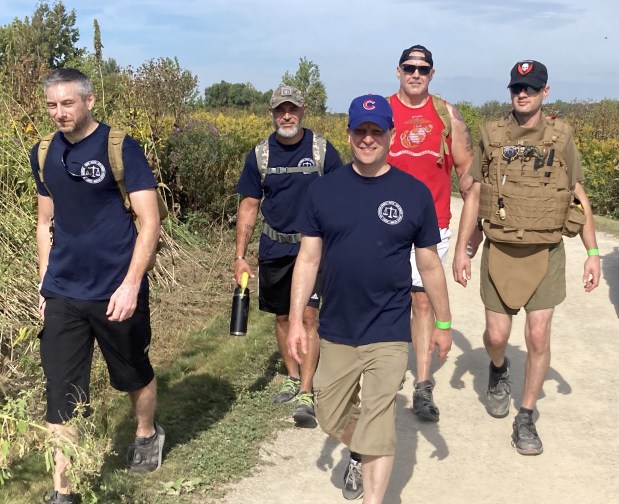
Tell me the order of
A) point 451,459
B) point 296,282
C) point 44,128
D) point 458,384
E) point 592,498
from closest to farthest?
point 296,282 < point 592,498 < point 451,459 < point 458,384 < point 44,128

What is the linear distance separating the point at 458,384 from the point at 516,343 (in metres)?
1.20

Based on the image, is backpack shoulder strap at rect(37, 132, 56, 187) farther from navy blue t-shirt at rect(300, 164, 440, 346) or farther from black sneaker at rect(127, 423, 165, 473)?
black sneaker at rect(127, 423, 165, 473)

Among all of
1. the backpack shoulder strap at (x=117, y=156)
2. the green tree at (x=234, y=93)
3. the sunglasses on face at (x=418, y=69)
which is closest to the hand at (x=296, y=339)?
the backpack shoulder strap at (x=117, y=156)

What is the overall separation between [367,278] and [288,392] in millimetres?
1906

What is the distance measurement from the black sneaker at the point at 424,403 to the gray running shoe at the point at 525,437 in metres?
0.53

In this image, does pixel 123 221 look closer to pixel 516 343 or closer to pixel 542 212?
pixel 542 212

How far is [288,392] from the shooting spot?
201 inches

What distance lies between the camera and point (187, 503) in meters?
3.76

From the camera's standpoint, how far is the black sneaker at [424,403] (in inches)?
192

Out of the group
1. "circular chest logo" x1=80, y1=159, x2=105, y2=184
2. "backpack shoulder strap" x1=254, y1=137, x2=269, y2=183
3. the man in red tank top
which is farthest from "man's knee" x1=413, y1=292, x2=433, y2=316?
"circular chest logo" x1=80, y1=159, x2=105, y2=184

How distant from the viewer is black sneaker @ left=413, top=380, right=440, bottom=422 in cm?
488

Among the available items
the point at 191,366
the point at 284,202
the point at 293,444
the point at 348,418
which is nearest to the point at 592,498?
the point at 348,418

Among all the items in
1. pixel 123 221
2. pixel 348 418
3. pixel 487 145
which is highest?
pixel 487 145

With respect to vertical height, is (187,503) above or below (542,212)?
below
